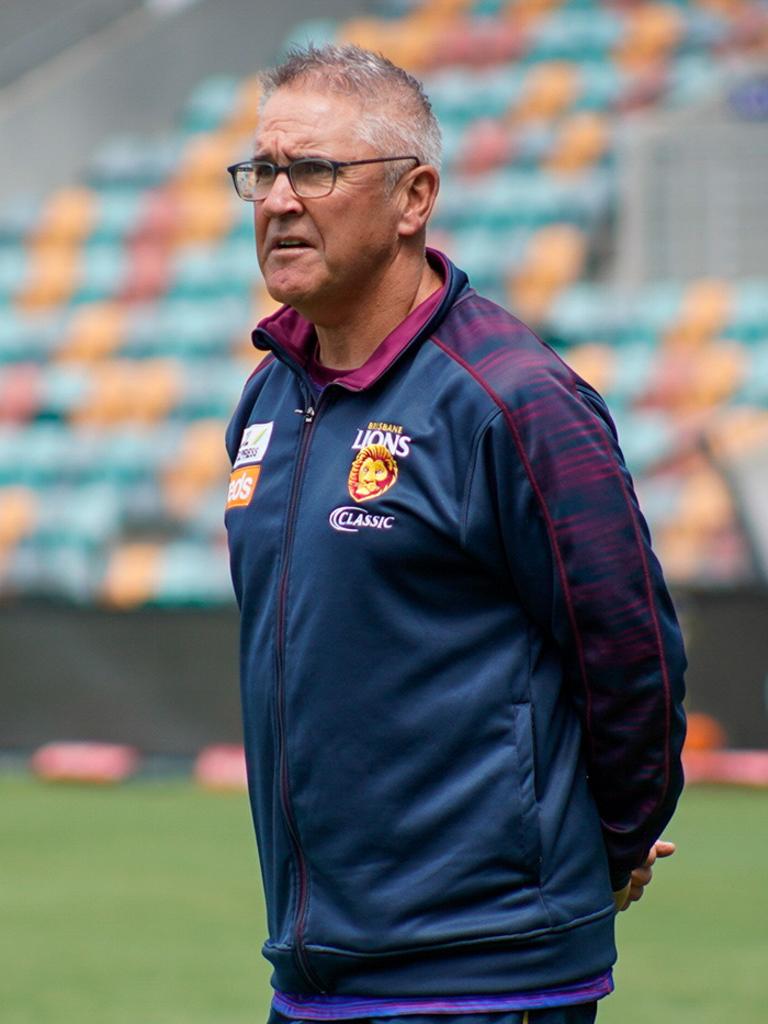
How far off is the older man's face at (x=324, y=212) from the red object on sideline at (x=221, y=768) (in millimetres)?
7249

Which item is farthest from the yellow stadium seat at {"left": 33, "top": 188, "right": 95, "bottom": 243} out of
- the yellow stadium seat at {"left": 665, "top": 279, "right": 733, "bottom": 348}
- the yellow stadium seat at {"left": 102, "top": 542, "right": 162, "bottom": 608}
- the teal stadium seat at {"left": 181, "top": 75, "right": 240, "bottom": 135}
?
the yellow stadium seat at {"left": 665, "top": 279, "right": 733, "bottom": 348}

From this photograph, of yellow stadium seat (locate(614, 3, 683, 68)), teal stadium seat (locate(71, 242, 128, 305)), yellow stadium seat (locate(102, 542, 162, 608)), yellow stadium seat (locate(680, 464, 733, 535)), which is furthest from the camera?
teal stadium seat (locate(71, 242, 128, 305))

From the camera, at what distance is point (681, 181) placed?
13125 mm

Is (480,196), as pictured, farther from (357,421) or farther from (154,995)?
(357,421)

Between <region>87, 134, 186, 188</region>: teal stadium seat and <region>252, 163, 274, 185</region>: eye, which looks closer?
<region>252, 163, 274, 185</region>: eye

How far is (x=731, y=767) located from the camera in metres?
9.05

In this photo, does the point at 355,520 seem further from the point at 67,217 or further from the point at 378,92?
the point at 67,217

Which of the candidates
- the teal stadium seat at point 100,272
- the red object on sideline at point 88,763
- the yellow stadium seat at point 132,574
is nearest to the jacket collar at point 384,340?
the red object on sideline at point 88,763

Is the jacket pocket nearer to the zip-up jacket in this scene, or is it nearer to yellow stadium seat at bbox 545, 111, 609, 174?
the zip-up jacket

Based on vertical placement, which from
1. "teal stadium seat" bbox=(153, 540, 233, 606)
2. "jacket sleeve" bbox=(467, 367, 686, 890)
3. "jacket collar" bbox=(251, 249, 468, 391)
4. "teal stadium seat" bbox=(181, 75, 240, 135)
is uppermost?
"teal stadium seat" bbox=(181, 75, 240, 135)

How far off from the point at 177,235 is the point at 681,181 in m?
4.08

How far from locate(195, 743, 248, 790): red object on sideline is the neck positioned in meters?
7.16

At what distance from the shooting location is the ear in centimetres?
234

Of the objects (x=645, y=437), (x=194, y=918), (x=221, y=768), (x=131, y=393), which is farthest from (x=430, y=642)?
(x=131, y=393)
